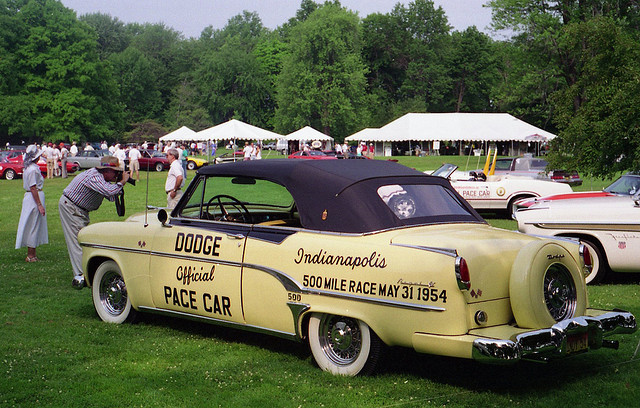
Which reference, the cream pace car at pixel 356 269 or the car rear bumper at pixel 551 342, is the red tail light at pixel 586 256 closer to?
the cream pace car at pixel 356 269

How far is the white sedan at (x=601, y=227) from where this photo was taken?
1000cm

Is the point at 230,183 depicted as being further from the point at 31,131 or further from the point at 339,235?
the point at 31,131

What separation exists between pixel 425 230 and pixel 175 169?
8.49m

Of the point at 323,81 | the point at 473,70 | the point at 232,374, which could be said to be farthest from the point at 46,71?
the point at 232,374

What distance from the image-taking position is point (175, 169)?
546 inches

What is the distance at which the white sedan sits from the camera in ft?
32.8

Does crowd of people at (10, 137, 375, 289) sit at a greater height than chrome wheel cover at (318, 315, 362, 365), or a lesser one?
greater

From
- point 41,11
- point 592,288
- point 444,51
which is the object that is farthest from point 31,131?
point 592,288

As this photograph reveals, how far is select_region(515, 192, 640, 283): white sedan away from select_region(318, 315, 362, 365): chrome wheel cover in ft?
16.9

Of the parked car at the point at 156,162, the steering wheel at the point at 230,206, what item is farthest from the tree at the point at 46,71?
the steering wheel at the point at 230,206

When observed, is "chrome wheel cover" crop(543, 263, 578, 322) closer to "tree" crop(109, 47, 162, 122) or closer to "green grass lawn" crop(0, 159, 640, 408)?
"green grass lawn" crop(0, 159, 640, 408)

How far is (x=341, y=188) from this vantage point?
251 inches

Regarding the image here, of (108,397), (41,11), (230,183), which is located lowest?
(108,397)

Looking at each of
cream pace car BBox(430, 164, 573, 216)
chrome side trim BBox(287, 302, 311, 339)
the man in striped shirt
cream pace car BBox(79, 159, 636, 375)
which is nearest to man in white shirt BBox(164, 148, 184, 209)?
the man in striped shirt
